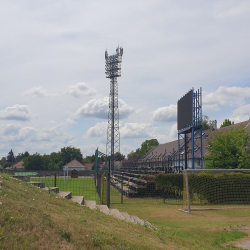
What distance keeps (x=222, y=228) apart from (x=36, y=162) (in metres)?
75.0

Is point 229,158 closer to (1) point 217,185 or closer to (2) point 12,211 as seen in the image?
(1) point 217,185

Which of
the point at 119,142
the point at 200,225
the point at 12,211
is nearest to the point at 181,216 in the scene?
the point at 200,225

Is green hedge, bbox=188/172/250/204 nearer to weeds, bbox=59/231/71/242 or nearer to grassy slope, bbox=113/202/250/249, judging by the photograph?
grassy slope, bbox=113/202/250/249

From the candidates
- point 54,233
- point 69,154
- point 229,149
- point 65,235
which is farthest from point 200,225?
point 69,154

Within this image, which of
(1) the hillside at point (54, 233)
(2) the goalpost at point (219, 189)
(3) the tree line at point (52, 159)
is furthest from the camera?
(3) the tree line at point (52, 159)

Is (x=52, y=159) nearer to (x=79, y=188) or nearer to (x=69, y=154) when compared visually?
(x=69, y=154)

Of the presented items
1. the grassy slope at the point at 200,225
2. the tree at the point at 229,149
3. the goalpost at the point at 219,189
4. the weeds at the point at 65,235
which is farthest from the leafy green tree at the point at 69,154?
the weeds at the point at 65,235

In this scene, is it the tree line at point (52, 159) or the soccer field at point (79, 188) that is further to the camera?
the tree line at point (52, 159)

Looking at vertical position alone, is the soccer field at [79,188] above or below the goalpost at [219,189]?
below

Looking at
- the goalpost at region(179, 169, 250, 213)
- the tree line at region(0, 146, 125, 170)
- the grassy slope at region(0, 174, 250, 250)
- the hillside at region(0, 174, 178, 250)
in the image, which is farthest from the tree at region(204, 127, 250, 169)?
the hillside at region(0, 174, 178, 250)

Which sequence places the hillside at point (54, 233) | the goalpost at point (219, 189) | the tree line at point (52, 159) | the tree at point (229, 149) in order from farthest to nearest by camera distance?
the tree line at point (52, 159), the tree at point (229, 149), the goalpost at point (219, 189), the hillside at point (54, 233)

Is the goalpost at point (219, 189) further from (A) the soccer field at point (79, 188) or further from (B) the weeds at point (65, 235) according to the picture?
(B) the weeds at point (65, 235)

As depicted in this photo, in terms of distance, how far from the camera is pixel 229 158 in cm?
2323

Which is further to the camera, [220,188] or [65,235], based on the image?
[220,188]
